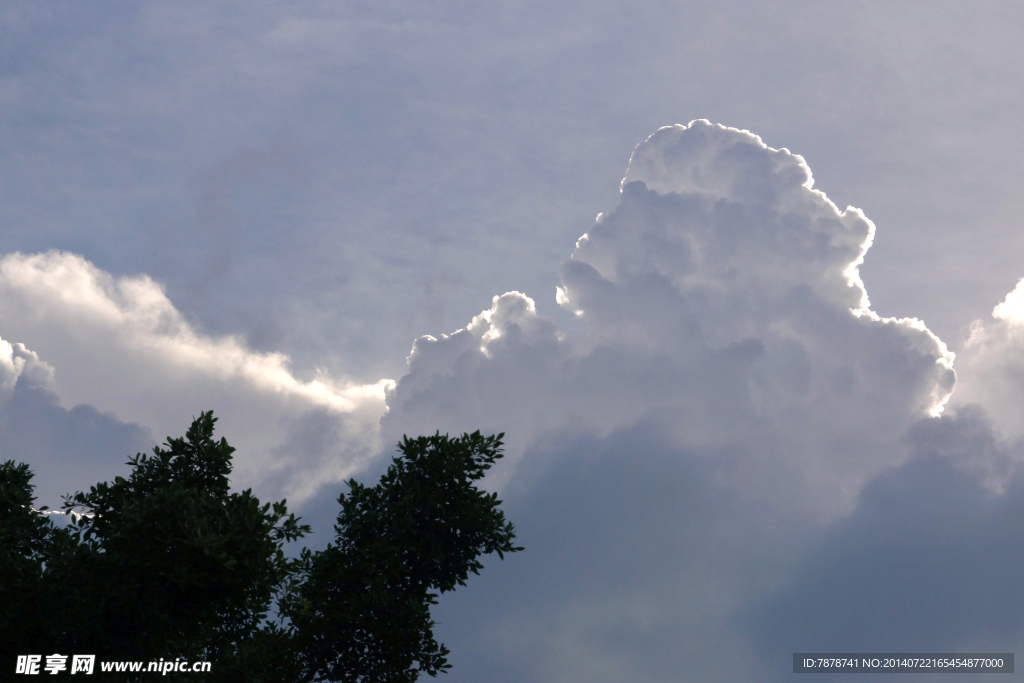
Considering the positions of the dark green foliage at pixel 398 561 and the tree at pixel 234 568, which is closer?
the tree at pixel 234 568

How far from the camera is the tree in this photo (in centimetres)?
2144

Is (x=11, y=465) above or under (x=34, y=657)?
above

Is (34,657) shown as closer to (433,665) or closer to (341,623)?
(341,623)

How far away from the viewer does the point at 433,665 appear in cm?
2831

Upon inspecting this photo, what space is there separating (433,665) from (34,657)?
12.5 meters

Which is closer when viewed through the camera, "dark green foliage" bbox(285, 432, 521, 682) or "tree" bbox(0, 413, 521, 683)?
"tree" bbox(0, 413, 521, 683)

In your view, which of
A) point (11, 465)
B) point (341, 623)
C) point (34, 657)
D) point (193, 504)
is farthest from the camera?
point (11, 465)

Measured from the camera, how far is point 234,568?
70.0 feet

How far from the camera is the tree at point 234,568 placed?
21438 millimetres

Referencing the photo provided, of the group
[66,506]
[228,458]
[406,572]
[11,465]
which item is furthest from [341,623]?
[11,465]

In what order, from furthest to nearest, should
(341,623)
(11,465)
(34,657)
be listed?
(11,465)
(341,623)
(34,657)

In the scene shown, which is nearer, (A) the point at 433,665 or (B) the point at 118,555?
(B) the point at 118,555

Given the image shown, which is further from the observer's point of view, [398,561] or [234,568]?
[398,561]

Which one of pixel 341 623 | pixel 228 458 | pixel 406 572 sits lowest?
pixel 341 623
